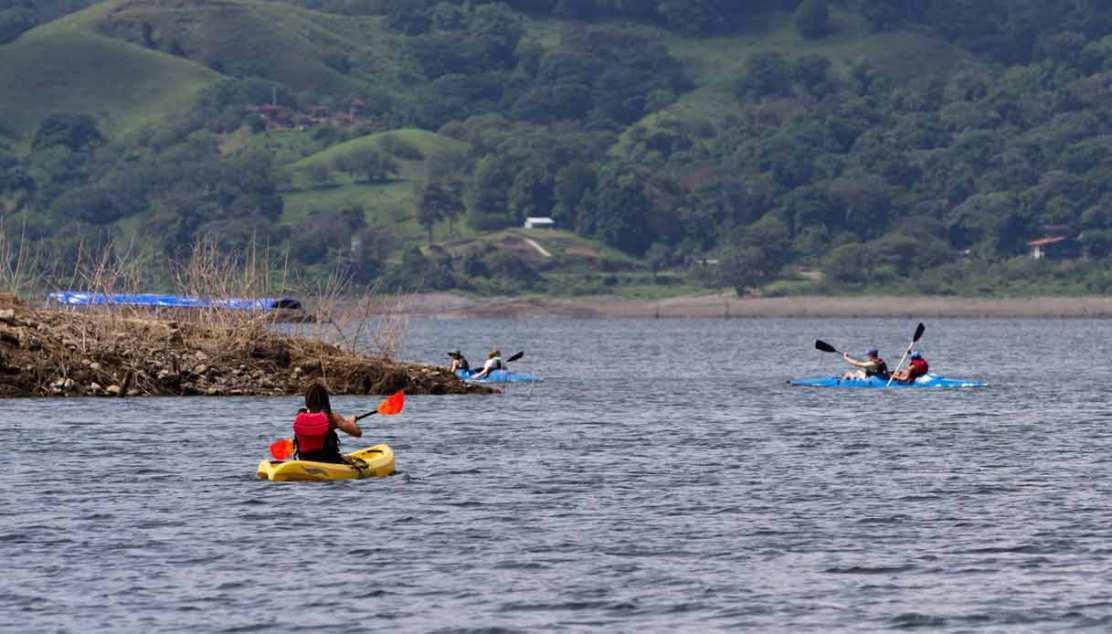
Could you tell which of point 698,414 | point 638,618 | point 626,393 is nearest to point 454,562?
point 638,618

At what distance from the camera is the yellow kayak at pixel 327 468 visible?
41031 millimetres

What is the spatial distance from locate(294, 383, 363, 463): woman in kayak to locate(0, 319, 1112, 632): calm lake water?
34.5 inches

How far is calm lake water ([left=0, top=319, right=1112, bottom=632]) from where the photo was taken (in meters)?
29.2

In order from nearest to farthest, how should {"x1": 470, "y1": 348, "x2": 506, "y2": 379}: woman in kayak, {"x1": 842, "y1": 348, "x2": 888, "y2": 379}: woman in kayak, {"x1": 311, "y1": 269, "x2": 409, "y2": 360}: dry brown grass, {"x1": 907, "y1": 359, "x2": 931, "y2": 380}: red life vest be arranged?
{"x1": 311, "y1": 269, "x2": 409, "y2": 360}: dry brown grass < {"x1": 842, "y1": 348, "x2": 888, "y2": 379}: woman in kayak < {"x1": 907, "y1": 359, "x2": 931, "y2": 380}: red life vest < {"x1": 470, "y1": 348, "x2": 506, "y2": 379}: woman in kayak

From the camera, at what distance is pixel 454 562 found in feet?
108

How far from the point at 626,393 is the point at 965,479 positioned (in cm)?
3681

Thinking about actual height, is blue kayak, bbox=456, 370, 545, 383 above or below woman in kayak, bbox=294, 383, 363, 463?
below

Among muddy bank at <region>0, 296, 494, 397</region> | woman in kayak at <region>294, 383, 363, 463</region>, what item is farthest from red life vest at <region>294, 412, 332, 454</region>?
muddy bank at <region>0, 296, 494, 397</region>

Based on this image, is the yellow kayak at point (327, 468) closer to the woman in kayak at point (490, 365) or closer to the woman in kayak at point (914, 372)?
the woman in kayak at point (490, 365)

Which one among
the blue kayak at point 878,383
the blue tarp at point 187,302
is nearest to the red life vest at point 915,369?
the blue kayak at point 878,383

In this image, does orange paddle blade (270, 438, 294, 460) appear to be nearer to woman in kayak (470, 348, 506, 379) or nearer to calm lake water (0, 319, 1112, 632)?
calm lake water (0, 319, 1112, 632)

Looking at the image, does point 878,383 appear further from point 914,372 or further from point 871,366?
point 914,372

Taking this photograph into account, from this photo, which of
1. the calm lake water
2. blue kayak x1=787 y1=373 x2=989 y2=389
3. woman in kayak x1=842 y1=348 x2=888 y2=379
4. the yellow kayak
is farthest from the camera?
blue kayak x1=787 y1=373 x2=989 y2=389

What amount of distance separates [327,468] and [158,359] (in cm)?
2336
